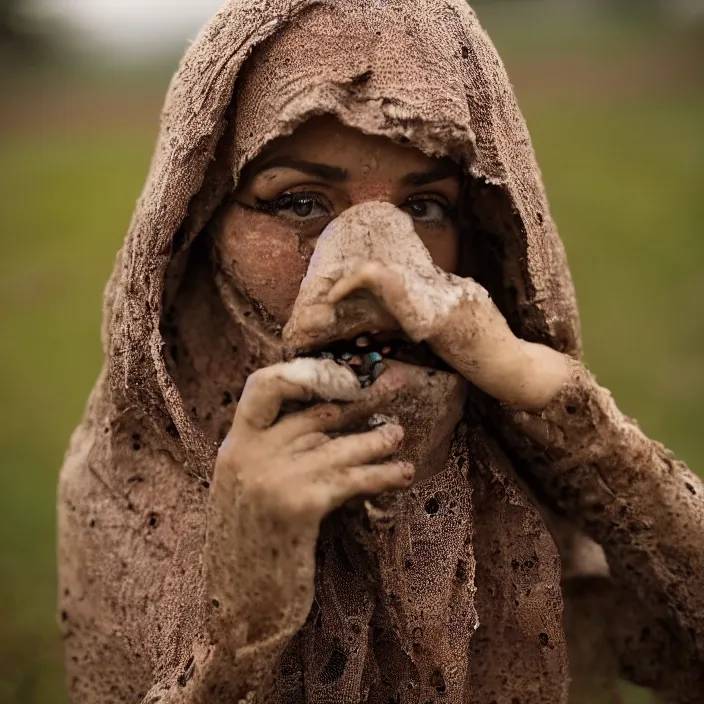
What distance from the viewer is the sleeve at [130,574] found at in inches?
47.9

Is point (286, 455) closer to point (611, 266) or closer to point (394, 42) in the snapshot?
point (394, 42)

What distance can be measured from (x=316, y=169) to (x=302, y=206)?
0.19 ft

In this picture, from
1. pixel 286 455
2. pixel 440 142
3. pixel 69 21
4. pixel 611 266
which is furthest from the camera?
pixel 611 266

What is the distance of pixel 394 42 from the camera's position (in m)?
1.09

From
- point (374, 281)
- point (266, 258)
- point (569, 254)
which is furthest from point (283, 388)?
point (569, 254)

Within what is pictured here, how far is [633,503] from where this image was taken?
4.10ft

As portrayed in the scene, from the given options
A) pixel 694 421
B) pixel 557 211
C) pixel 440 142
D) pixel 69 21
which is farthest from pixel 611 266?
pixel 440 142

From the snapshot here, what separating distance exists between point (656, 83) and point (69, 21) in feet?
5.93

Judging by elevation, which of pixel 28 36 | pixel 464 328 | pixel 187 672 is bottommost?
pixel 187 672

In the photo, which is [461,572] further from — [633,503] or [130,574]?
[130,574]

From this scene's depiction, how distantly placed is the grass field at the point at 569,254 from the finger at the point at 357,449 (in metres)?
1.72

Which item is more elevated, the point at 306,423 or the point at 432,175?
the point at 432,175

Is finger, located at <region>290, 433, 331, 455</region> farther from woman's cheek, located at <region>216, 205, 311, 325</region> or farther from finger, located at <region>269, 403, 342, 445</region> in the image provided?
woman's cheek, located at <region>216, 205, 311, 325</region>

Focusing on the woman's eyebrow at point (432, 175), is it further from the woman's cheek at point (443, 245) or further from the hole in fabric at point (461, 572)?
the hole in fabric at point (461, 572)
